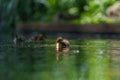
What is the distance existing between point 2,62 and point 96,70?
2.75 m

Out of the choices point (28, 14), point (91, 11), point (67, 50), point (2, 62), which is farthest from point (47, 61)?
point (91, 11)

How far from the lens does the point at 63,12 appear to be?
105ft

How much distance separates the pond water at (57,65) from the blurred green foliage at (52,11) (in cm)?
1221

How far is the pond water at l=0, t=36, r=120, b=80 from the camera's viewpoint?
9758 mm

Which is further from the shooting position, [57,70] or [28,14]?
[28,14]

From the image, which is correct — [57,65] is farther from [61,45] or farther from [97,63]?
[61,45]

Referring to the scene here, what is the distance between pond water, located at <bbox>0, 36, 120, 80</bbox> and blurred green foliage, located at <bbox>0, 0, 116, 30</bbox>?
12215 millimetres

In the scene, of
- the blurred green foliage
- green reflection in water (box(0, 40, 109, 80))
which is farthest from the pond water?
the blurred green foliage

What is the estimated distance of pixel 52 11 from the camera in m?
32.6

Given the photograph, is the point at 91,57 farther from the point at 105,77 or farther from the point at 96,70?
the point at 105,77

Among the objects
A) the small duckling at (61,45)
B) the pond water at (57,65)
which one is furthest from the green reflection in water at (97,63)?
the small duckling at (61,45)

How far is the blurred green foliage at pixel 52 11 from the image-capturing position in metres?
27.8

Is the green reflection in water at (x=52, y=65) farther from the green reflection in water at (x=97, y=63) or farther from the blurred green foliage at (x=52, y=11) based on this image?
the blurred green foliage at (x=52, y=11)

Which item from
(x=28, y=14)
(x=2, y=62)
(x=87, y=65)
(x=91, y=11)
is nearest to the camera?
(x=87, y=65)
